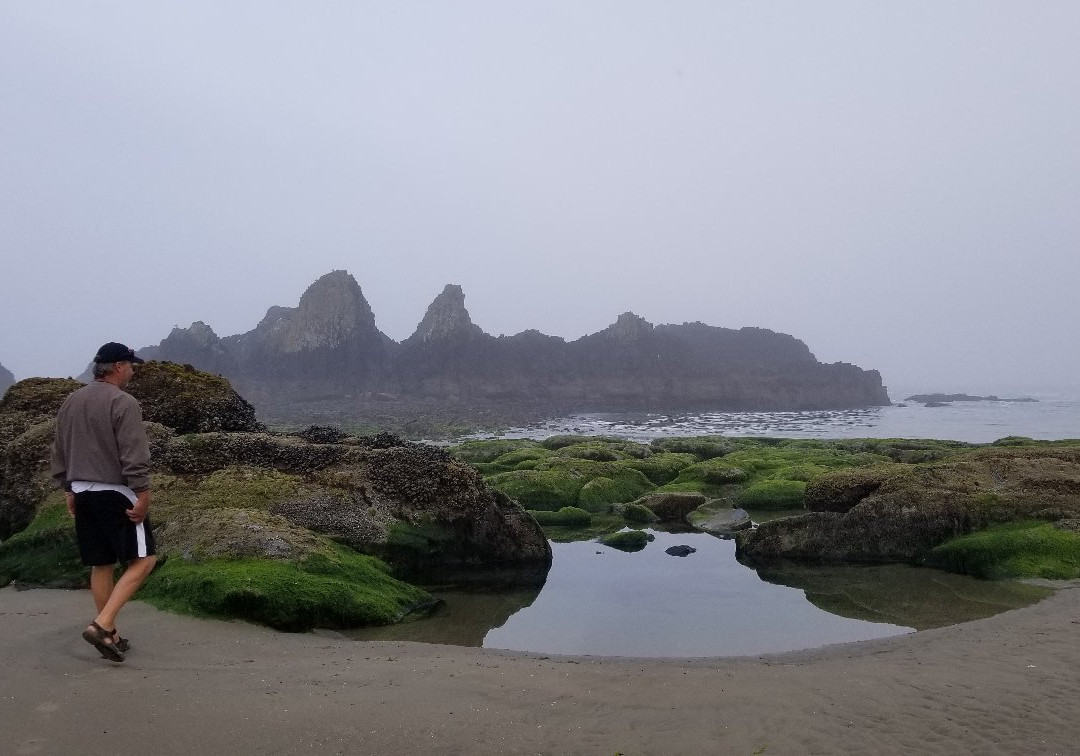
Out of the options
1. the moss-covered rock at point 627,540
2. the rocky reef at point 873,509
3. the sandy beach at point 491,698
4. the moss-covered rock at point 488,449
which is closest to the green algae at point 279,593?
the sandy beach at point 491,698

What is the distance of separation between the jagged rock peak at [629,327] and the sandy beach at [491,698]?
122 m

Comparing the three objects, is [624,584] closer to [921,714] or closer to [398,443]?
[398,443]

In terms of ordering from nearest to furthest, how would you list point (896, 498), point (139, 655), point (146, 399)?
point (139, 655) → point (896, 498) → point (146, 399)

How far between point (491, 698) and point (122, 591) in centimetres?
354

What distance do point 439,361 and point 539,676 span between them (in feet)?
358

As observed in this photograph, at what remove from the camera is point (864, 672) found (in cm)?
627

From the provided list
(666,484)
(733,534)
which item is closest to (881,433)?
(666,484)

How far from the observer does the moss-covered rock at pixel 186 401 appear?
13.8 m

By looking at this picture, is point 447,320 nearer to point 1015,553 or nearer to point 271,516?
point 271,516

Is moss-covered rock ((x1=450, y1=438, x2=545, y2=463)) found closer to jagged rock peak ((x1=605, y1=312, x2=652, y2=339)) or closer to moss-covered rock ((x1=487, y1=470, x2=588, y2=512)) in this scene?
moss-covered rock ((x1=487, y1=470, x2=588, y2=512))

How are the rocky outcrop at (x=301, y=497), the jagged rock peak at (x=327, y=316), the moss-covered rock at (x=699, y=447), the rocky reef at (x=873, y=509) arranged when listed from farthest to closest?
the jagged rock peak at (x=327, y=316)
the moss-covered rock at (x=699, y=447)
the rocky reef at (x=873, y=509)
the rocky outcrop at (x=301, y=497)

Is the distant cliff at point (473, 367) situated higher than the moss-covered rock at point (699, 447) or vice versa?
the distant cliff at point (473, 367)

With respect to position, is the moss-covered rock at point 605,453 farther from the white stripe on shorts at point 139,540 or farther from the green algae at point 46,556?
the white stripe on shorts at point 139,540

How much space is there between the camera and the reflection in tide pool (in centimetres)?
855
